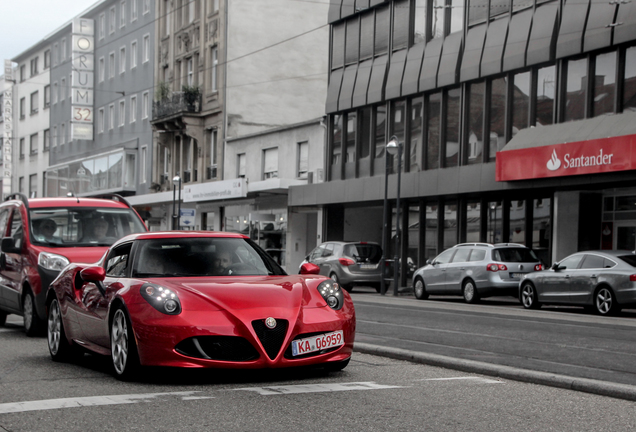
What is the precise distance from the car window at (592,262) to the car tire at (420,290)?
652 centimetres

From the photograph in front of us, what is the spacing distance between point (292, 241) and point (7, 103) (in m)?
47.1

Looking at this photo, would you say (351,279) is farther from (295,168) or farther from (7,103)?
(7,103)

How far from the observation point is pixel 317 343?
736 centimetres

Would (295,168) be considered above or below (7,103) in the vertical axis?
below

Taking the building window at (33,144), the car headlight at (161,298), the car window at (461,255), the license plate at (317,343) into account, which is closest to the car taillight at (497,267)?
the car window at (461,255)

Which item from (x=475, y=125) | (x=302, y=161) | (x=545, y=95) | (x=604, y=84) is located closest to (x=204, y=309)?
(x=604, y=84)

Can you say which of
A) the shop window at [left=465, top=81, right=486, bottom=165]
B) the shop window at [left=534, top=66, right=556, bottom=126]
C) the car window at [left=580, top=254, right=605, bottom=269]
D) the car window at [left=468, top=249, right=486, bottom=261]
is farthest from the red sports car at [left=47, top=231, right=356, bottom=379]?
the shop window at [left=465, top=81, right=486, bottom=165]

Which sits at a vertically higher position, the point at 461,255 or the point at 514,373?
the point at 461,255

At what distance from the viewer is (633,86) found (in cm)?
2286

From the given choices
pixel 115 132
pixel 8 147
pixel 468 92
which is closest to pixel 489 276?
pixel 468 92

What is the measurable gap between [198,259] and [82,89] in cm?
5561

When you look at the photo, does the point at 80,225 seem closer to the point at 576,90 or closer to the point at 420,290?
the point at 420,290

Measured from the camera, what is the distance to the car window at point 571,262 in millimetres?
19500

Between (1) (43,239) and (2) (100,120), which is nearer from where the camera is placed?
(1) (43,239)
